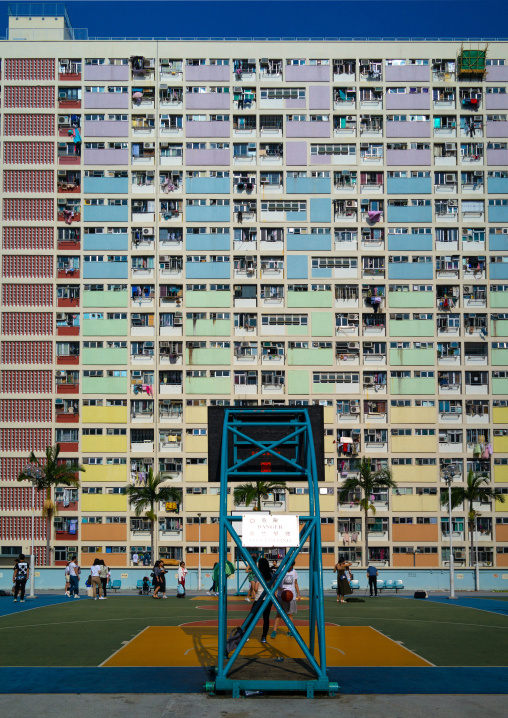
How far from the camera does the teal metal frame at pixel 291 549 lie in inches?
623

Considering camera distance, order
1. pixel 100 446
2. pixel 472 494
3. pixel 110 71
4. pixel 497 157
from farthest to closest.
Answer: pixel 497 157
pixel 110 71
pixel 100 446
pixel 472 494

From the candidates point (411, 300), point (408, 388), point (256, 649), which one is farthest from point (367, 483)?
point (256, 649)

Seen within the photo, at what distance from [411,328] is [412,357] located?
2.72 m

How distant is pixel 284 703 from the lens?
50.3 feet

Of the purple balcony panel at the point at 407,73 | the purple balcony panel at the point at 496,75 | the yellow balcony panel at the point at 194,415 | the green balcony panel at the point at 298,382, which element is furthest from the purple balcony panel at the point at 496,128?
the yellow balcony panel at the point at 194,415

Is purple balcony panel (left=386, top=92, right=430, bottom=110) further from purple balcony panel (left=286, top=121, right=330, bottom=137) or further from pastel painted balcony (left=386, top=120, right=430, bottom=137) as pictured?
purple balcony panel (left=286, top=121, right=330, bottom=137)

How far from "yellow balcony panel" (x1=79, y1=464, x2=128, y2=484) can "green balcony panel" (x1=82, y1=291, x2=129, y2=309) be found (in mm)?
14574

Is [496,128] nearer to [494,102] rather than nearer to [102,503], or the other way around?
[494,102]

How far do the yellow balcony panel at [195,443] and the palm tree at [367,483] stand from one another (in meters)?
13.0

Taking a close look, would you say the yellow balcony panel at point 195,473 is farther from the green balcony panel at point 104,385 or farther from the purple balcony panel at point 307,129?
the purple balcony panel at point 307,129

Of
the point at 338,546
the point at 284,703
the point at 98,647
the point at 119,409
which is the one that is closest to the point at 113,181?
the point at 119,409

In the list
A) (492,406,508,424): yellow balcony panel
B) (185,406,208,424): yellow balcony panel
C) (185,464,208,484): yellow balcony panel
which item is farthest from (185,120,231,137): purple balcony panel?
(492,406,508,424): yellow balcony panel

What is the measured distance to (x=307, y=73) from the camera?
83.9 metres

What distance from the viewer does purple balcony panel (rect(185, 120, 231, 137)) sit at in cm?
8306
